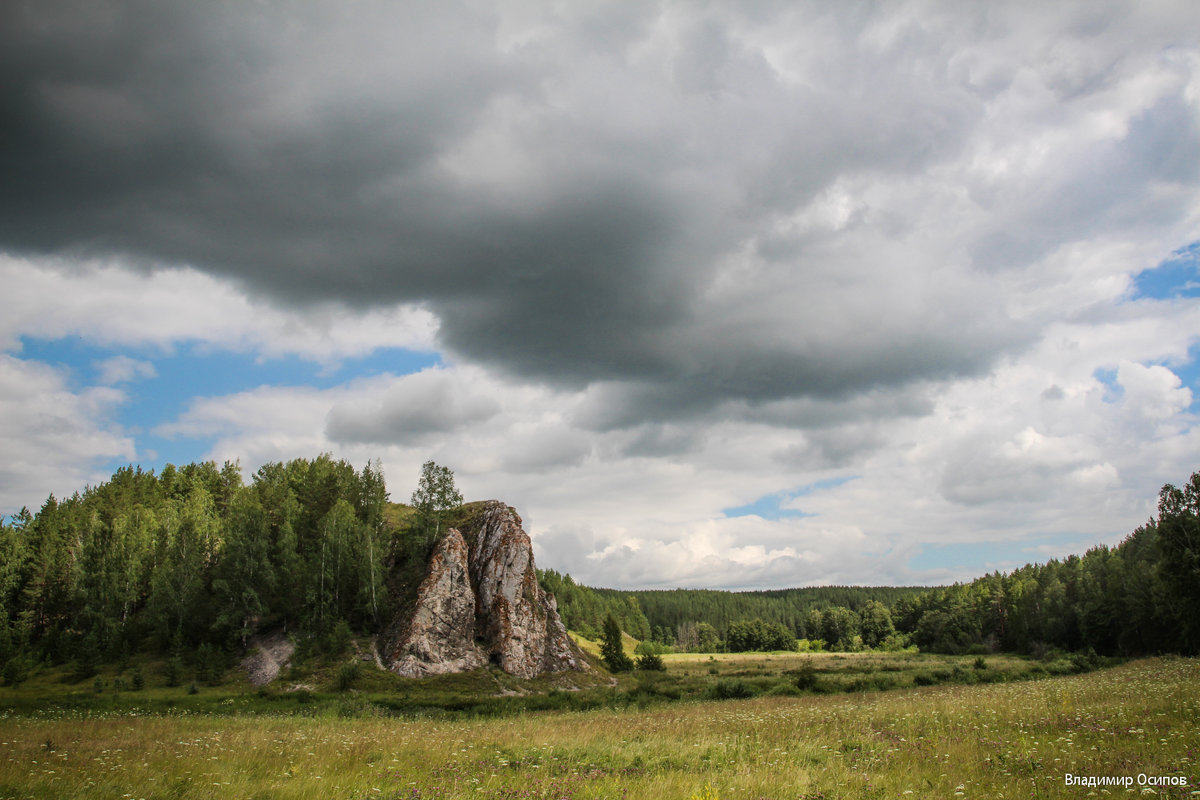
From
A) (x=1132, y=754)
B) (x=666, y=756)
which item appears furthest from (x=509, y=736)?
(x=1132, y=754)

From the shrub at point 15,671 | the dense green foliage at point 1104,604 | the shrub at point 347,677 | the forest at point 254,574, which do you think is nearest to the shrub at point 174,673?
the forest at point 254,574

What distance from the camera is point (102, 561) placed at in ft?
237

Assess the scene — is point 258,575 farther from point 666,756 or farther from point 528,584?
point 666,756

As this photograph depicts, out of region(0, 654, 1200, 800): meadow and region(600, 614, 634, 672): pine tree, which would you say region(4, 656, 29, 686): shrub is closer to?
region(0, 654, 1200, 800): meadow

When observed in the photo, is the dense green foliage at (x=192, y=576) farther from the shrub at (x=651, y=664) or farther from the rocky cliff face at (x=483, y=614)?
the shrub at (x=651, y=664)

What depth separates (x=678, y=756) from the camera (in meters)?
15.9

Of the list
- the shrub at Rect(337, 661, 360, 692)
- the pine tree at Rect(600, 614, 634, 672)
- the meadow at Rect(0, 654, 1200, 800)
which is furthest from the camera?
the pine tree at Rect(600, 614, 634, 672)

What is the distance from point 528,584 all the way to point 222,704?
41635 mm

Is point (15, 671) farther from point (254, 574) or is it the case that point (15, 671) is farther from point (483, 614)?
point (483, 614)

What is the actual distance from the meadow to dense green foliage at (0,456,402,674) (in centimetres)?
4810

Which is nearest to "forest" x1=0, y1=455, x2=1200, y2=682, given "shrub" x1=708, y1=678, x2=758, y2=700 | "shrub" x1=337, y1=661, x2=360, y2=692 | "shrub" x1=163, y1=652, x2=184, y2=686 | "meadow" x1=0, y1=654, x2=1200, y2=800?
"shrub" x1=163, y1=652, x2=184, y2=686

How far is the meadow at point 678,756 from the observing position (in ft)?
38.2

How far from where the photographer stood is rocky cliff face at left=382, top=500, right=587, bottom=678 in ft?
220

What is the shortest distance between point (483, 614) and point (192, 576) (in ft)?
112
